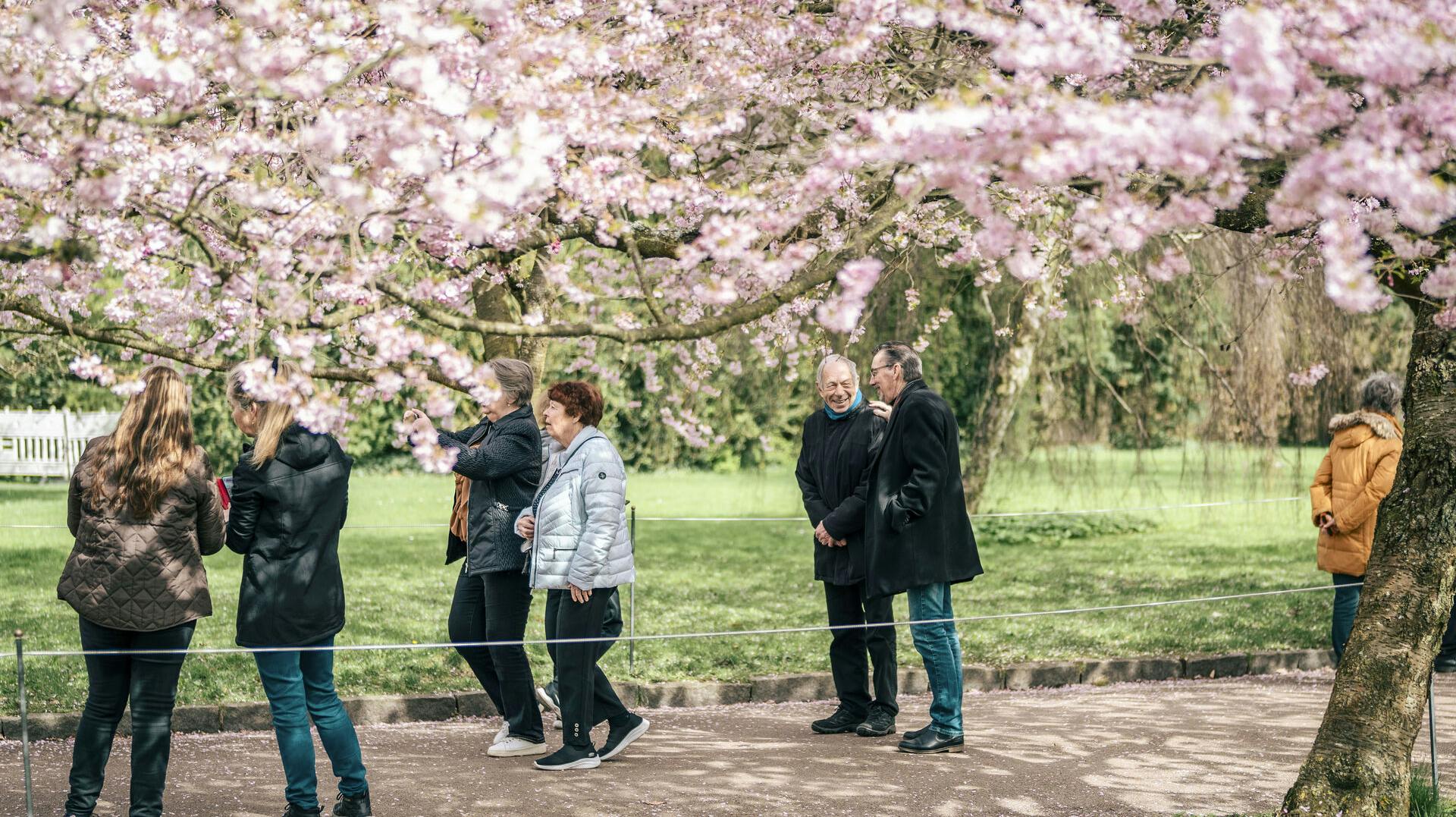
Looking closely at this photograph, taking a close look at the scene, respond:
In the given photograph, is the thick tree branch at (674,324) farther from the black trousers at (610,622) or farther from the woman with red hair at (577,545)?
the black trousers at (610,622)

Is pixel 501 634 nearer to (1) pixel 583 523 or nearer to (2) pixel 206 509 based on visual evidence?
(1) pixel 583 523

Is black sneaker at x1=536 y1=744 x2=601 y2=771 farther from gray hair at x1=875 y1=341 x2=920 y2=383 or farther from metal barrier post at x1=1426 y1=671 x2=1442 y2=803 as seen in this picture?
metal barrier post at x1=1426 y1=671 x2=1442 y2=803

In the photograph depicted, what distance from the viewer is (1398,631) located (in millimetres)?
5184

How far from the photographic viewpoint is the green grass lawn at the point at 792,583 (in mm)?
8359

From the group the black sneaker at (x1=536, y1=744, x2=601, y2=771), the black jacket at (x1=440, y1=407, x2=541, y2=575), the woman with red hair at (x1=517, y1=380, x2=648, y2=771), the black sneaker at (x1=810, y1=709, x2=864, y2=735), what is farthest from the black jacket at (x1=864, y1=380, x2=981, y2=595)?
the black jacket at (x1=440, y1=407, x2=541, y2=575)

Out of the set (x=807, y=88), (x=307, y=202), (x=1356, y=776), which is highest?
(x=807, y=88)

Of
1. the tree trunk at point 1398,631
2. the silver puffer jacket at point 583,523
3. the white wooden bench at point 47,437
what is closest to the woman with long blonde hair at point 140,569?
the silver puffer jacket at point 583,523

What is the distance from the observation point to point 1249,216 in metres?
5.61

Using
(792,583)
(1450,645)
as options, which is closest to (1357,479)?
(1450,645)

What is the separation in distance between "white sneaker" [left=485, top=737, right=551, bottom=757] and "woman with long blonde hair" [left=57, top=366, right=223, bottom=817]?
1.63m

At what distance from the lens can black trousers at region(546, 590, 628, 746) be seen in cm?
614

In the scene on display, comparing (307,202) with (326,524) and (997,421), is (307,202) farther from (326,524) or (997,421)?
(997,421)

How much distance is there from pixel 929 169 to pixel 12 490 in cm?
1958

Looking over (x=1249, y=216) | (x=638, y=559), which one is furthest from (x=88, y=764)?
(x=638, y=559)
